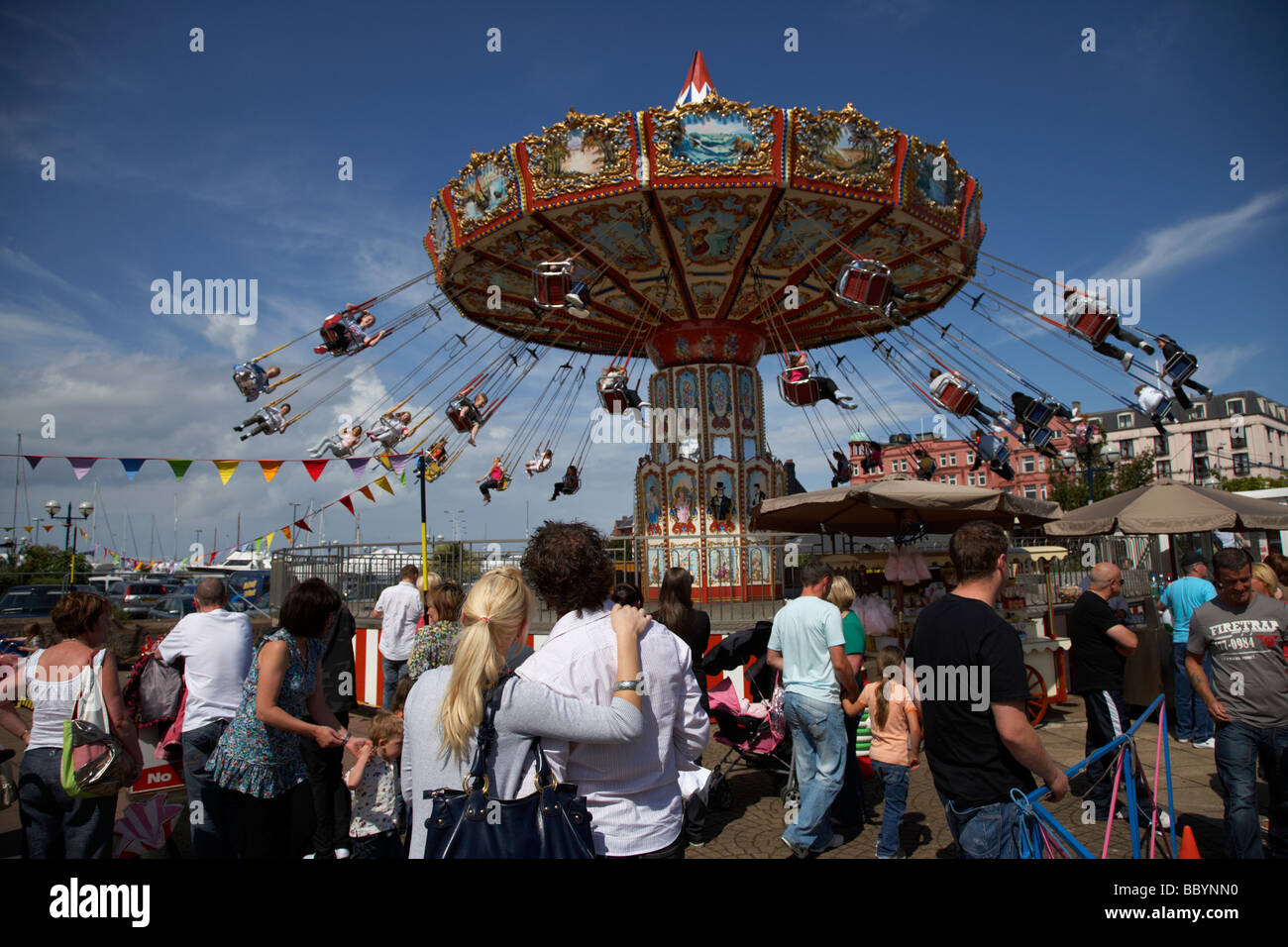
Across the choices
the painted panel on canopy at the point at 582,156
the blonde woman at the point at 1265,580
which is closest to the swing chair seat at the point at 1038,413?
the painted panel on canopy at the point at 582,156

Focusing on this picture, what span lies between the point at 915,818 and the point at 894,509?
12.8 ft

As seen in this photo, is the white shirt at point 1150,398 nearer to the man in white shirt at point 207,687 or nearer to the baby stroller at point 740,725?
the baby stroller at point 740,725

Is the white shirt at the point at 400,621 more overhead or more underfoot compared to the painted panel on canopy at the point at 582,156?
more underfoot

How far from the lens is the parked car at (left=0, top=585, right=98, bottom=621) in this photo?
18078 mm

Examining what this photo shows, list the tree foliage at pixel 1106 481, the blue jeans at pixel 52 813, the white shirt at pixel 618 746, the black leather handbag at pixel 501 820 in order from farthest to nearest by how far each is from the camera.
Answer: the tree foliage at pixel 1106 481
the blue jeans at pixel 52 813
the white shirt at pixel 618 746
the black leather handbag at pixel 501 820

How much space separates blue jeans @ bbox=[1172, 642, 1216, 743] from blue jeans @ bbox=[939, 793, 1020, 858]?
592 cm

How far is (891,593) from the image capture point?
31.6 ft

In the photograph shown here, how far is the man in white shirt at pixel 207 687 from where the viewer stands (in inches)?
158

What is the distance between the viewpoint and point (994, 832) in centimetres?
282

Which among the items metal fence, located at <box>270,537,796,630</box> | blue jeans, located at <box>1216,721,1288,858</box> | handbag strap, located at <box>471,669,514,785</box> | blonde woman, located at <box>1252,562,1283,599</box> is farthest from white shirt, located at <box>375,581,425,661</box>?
blonde woman, located at <box>1252,562,1283,599</box>

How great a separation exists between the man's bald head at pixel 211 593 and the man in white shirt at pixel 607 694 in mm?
2888
